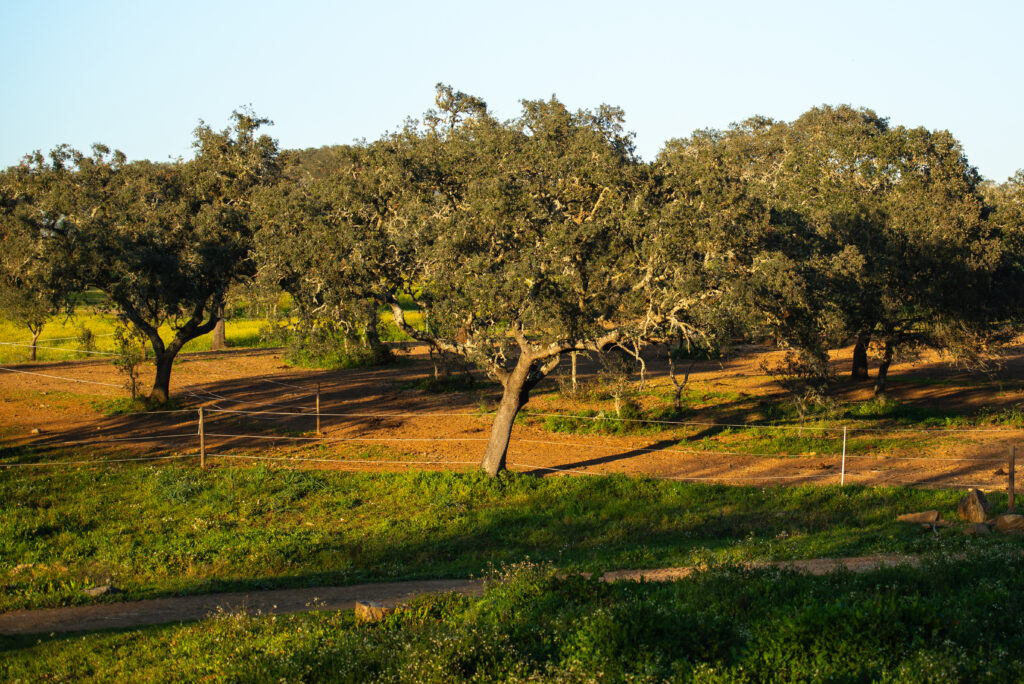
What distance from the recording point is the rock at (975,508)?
45.9ft

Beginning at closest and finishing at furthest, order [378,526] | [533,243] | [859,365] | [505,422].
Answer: [378,526] → [533,243] → [505,422] → [859,365]

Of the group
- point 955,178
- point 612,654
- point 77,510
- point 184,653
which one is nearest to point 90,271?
point 77,510

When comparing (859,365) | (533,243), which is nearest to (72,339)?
(533,243)

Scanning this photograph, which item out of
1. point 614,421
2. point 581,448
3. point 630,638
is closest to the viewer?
point 630,638

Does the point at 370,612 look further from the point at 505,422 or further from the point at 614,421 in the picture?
the point at 614,421

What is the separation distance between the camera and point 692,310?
16281 mm

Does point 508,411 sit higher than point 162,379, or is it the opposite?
point 162,379

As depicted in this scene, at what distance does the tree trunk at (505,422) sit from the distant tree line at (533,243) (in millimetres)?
53

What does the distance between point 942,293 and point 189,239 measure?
21.6 m

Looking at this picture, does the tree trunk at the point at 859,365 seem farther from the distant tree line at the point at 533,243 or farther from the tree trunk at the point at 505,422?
the tree trunk at the point at 505,422

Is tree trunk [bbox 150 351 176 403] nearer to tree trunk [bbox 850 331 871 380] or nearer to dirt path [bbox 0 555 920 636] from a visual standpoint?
dirt path [bbox 0 555 920 636]

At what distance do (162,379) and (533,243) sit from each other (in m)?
14.7

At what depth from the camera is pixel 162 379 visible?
2522 cm

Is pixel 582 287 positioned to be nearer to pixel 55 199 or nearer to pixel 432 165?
pixel 432 165
